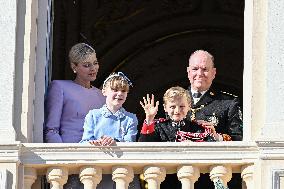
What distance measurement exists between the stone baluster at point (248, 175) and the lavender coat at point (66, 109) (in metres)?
1.43

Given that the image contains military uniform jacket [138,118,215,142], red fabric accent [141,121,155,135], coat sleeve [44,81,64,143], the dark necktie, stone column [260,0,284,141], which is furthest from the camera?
the dark necktie

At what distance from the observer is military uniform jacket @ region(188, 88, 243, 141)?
15.2 m

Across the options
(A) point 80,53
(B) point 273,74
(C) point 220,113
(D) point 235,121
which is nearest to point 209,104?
(C) point 220,113

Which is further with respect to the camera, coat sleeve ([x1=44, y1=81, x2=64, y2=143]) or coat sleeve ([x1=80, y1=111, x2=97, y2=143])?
coat sleeve ([x1=44, y1=81, x2=64, y2=143])

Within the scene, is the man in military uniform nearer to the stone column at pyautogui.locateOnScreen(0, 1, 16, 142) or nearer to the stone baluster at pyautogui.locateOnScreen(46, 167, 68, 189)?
the stone baluster at pyautogui.locateOnScreen(46, 167, 68, 189)

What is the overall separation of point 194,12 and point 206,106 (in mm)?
6700

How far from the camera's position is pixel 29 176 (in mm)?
14805

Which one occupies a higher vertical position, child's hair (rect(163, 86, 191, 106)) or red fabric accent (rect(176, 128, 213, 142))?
child's hair (rect(163, 86, 191, 106))

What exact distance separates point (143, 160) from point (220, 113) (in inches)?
35.2

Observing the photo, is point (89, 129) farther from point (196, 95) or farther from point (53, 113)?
point (196, 95)

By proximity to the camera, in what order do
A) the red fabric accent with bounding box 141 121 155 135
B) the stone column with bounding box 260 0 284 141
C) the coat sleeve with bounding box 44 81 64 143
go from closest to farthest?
the stone column with bounding box 260 0 284 141
the red fabric accent with bounding box 141 121 155 135
the coat sleeve with bounding box 44 81 64 143

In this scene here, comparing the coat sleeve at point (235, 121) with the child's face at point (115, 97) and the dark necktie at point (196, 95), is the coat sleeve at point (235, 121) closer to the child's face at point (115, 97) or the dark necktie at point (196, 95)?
the dark necktie at point (196, 95)

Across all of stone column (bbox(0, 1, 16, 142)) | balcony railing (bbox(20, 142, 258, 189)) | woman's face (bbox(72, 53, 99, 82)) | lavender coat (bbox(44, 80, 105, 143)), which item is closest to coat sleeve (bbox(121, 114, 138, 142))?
balcony railing (bbox(20, 142, 258, 189))

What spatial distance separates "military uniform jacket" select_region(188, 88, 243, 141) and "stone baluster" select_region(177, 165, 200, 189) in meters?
0.50
